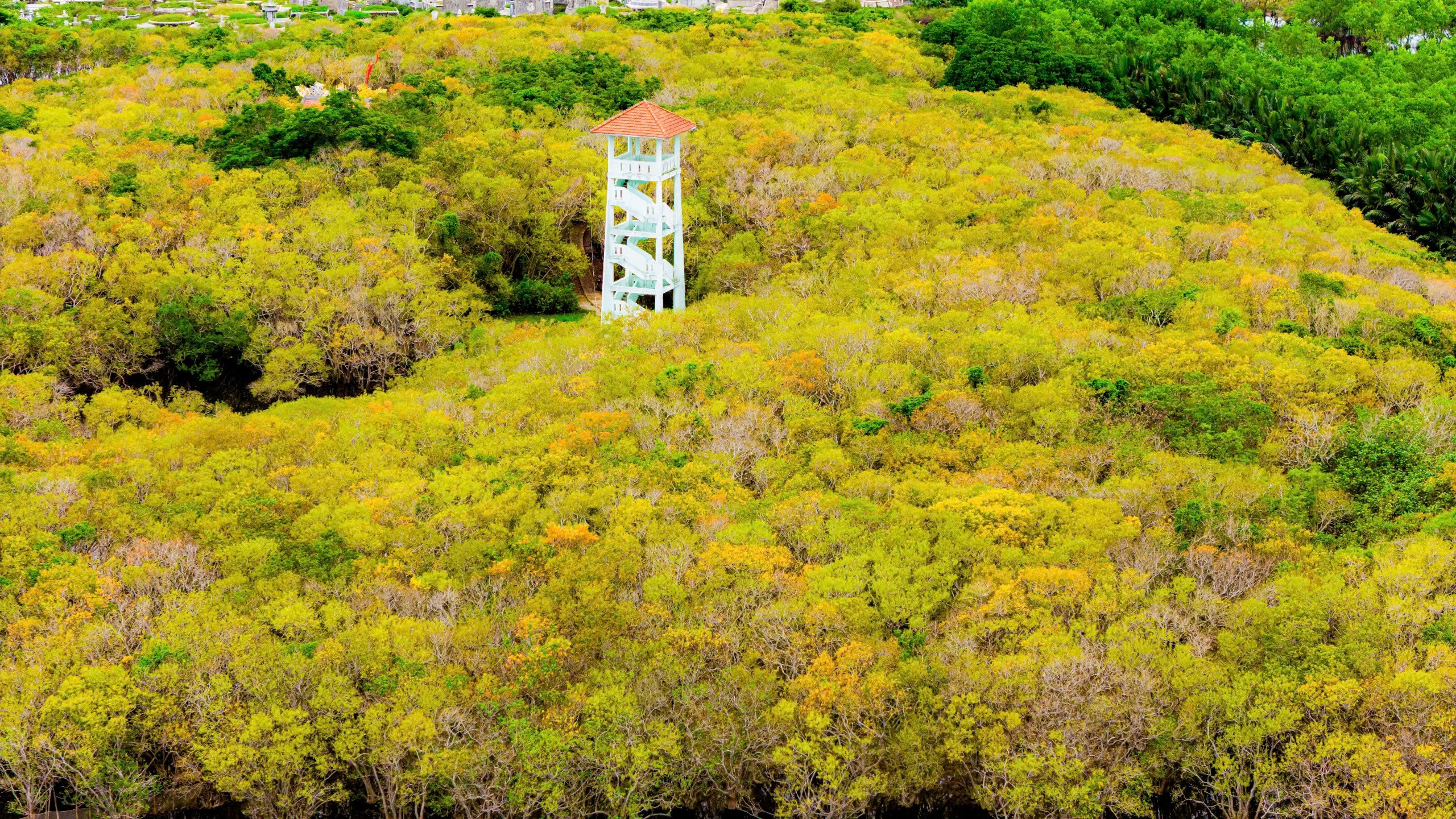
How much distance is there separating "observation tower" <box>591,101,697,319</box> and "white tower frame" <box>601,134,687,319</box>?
20 millimetres

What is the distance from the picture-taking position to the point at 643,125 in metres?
45.1

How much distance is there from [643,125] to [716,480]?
54.7 feet

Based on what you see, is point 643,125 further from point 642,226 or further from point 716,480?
point 716,480

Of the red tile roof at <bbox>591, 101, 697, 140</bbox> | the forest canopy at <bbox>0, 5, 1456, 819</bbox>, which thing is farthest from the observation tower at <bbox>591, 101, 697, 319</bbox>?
the forest canopy at <bbox>0, 5, 1456, 819</bbox>

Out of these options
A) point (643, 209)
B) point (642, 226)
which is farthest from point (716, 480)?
point (642, 226)

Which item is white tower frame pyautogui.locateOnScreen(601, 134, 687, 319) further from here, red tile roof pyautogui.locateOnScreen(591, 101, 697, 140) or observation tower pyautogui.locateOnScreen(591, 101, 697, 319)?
red tile roof pyautogui.locateOnScreen(591, 101, 697, 140)

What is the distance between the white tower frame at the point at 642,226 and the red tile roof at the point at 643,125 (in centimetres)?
32

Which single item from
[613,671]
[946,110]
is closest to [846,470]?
[613,671]

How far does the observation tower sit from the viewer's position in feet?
149

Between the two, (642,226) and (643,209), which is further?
(642,226)

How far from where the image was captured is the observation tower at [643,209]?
4547cm

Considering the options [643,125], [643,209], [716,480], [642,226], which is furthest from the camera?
[642,226]

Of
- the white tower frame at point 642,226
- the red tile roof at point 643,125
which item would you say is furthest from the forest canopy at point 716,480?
the red tile roof at point 643,125

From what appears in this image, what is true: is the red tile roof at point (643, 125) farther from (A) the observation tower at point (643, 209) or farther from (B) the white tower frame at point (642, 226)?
(B) the white tower frame at point (642, 226)
